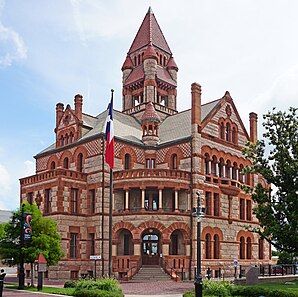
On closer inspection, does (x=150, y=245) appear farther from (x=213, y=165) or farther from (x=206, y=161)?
(x=213, y=165)

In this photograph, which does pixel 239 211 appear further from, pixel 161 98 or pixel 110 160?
pixel 110 160

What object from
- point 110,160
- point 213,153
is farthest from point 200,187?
point 110,160

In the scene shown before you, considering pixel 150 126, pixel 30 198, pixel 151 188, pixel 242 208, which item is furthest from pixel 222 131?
pixel 30 198

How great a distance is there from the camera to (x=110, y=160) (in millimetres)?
28969

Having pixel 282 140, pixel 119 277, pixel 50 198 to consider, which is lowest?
pixel 119 277

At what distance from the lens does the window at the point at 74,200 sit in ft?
148

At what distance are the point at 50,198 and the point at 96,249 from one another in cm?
637

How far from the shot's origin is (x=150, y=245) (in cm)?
4412

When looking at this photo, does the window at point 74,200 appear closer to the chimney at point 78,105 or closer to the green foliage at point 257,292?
the chimney at point 78,105

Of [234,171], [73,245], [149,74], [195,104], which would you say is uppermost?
[149,74]

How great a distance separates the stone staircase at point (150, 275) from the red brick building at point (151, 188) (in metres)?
1.16

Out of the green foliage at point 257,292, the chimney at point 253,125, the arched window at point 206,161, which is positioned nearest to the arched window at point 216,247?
the arched window at point 206,161

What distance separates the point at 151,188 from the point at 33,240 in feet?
44.9

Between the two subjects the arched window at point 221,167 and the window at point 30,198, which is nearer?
the window at point 30,198
